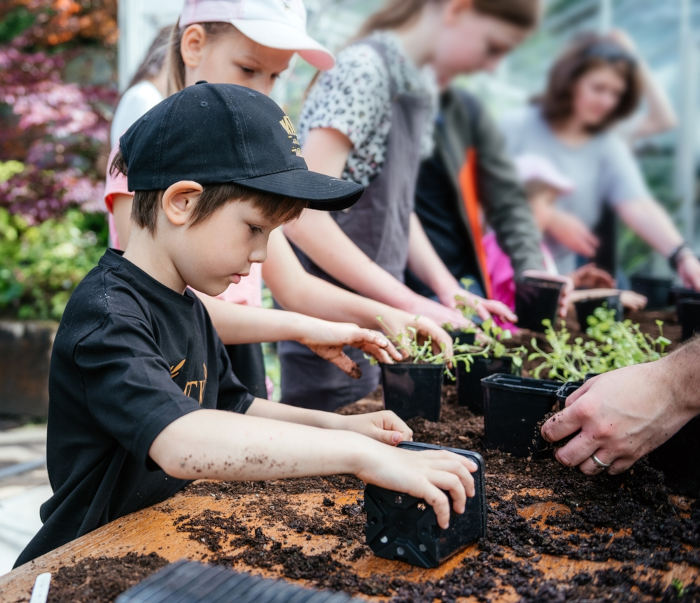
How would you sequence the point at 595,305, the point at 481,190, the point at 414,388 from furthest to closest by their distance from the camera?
1. the point at 481,190
2. the point at 595,305
3. the point at 414,388

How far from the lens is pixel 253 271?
6.61 ft

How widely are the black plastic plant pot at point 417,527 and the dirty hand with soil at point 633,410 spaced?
1.04 ft

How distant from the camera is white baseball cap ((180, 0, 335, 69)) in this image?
5.72ft

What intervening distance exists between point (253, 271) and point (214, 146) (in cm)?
86

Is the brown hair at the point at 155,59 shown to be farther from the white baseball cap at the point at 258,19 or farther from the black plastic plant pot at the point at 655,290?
the black plastic plant pot at the point at 655,290

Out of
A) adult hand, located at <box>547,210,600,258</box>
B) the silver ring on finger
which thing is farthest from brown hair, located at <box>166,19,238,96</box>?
adult hand, located at <box>547,210,600,258</box>

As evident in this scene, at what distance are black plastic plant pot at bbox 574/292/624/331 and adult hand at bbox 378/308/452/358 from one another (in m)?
1.23

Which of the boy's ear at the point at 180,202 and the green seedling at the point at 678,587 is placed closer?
the green seedling at the point at 678,587

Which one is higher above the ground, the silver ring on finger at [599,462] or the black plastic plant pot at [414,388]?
the silver ring on finger at [599,462]

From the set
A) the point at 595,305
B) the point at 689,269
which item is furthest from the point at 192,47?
the point at 689,269

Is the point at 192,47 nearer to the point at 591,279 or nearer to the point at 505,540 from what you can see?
the point at 505,540

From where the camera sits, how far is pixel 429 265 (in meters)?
2.72

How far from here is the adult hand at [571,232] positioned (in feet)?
16.4

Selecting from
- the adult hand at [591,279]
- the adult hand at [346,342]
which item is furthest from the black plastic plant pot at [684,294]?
the adult hand at [346,342]
